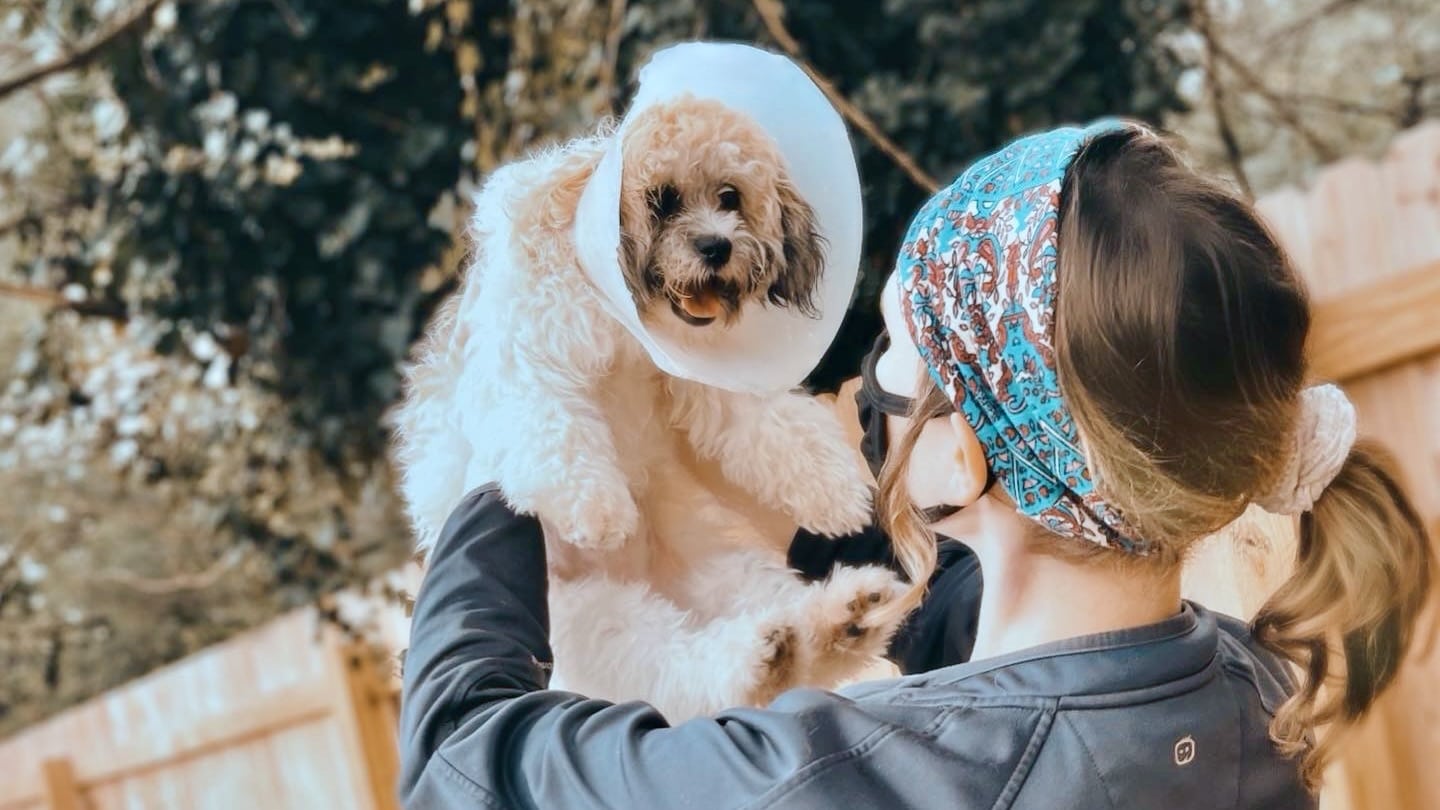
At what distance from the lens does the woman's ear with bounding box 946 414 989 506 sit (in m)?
1.08

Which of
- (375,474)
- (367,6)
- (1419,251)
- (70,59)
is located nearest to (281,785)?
(375,474)

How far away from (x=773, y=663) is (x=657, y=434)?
0.23 meters

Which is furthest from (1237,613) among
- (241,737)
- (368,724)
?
(241,737)

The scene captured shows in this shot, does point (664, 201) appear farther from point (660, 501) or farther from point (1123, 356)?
point (1123, 356)

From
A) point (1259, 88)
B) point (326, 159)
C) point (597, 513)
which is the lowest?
point (597, 513)

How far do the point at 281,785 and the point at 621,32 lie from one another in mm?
3065

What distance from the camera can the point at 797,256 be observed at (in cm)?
118

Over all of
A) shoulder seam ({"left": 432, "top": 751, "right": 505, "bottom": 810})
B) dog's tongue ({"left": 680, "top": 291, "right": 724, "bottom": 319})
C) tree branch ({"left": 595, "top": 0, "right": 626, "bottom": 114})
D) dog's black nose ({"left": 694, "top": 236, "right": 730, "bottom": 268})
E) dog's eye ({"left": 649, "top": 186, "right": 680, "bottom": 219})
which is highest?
tree branch ({"left": 595, "top": 0, "right": 626, "bottom": 114})

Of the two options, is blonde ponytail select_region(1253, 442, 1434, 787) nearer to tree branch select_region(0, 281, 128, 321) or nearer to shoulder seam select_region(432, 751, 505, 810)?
shoulder seam select_region(432, 751, 505, 810)

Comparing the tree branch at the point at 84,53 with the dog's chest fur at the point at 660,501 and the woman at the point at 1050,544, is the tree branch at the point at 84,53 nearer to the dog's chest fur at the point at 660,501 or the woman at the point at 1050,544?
the dog's chest fur at the point at 660,501

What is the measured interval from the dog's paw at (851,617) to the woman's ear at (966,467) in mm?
78

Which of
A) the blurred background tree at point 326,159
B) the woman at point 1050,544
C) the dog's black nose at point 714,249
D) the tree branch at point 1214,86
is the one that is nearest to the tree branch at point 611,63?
the blurred background tree at point 326,159

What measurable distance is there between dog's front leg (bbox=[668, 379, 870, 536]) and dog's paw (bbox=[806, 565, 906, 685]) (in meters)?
0.10

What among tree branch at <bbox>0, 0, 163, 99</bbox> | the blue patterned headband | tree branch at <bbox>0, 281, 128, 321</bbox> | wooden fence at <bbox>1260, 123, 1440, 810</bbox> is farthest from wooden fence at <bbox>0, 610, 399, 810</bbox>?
the blue patterned headband
